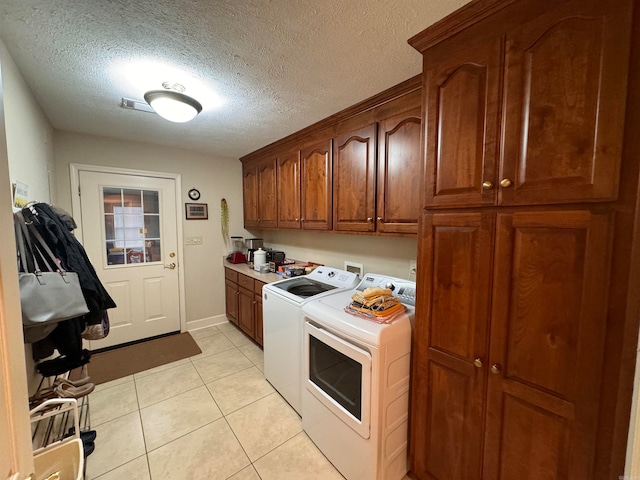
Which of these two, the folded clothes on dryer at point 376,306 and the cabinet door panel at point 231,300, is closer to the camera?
the folded clothes on dryer at point 376,306

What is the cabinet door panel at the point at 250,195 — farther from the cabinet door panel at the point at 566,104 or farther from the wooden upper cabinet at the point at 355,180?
the cabinet door panel at the point at 566,104

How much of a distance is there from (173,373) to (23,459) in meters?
2.11

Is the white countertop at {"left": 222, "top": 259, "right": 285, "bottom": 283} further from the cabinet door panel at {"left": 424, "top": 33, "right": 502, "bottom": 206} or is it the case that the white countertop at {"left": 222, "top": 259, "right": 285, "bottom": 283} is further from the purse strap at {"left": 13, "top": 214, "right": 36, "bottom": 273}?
the cabinet door panel at {"left": 424, "top": 33, "right": 502, "bottom": 206}

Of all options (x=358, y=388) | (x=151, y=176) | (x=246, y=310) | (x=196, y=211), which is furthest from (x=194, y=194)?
(x=358, y=388)

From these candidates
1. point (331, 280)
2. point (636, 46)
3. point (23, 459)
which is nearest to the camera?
point (23, 459)

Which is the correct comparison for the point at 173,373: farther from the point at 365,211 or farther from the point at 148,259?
the point at 365,211

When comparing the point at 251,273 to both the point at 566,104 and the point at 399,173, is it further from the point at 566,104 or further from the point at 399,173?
the point at 566,104

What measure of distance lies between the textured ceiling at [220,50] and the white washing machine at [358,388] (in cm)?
140

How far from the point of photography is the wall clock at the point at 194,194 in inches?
127

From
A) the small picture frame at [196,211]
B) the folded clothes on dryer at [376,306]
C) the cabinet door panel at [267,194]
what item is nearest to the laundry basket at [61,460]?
the folded clothes on dryer at [376,306]

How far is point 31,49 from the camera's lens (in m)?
1.28

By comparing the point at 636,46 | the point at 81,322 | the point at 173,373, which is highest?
the point at 636,46

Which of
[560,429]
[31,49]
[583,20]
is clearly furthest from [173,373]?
[583,20]

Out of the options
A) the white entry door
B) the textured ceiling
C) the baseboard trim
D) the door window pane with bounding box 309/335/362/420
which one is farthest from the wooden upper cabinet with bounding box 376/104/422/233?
the baseboard trim
